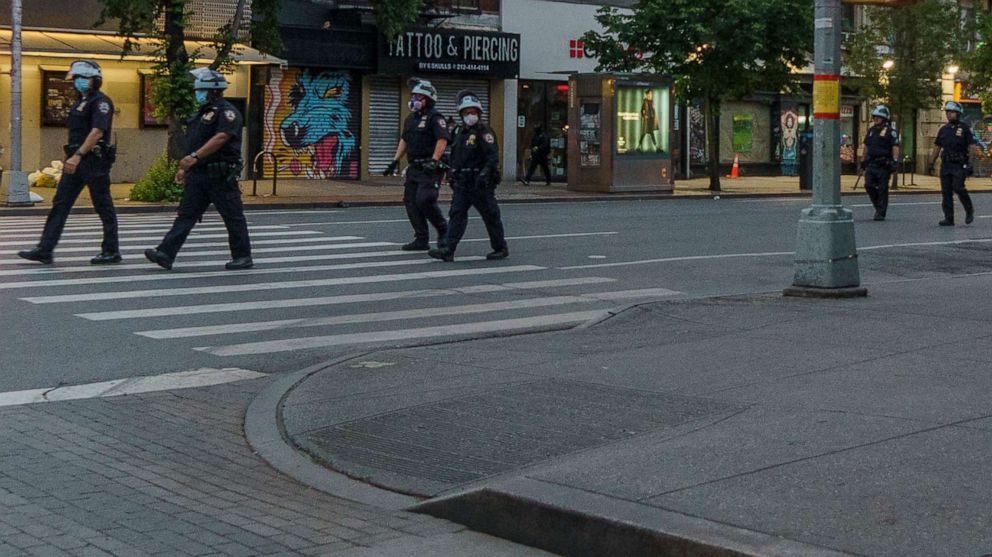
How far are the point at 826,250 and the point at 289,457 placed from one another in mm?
6548

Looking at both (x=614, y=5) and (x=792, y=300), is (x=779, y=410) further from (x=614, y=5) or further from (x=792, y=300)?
(x=614, y=5)

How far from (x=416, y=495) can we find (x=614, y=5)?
37.6m

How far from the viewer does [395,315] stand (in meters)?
12.1

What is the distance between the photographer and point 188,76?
2652cm

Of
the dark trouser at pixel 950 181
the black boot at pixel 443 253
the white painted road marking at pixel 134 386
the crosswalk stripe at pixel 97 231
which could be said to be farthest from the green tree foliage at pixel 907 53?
the white painted road marking at pixel 134 386

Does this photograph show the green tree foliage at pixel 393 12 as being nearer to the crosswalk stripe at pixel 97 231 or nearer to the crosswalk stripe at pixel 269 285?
the crosswalk stripe at pixel 97 231

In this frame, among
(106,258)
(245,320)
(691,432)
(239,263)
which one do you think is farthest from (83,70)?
(691,432)

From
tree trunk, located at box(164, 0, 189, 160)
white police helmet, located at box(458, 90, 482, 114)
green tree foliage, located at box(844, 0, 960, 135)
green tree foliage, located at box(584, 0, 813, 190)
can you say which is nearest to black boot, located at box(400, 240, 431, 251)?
white police helmet, located at box(458, 90, 482, 114)

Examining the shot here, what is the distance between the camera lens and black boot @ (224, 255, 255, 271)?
14789 millimetres

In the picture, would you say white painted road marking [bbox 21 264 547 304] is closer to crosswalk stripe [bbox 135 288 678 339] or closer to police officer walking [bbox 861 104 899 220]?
crosswalk stripe [bbox 135 288 678 339]

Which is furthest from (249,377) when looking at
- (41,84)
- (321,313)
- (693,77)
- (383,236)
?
(693,77)

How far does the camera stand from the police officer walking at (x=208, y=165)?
14250mm

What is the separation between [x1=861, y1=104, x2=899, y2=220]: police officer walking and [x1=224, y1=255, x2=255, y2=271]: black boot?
1229 centimetres

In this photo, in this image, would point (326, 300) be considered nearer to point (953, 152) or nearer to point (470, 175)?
point (470, 175)
